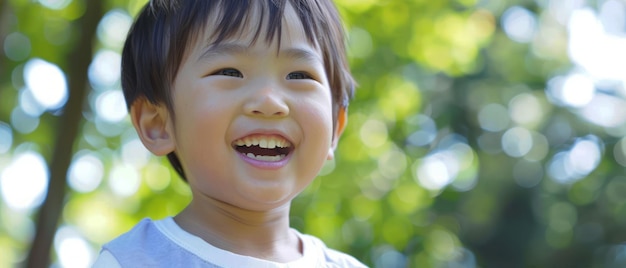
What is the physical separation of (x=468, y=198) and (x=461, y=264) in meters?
0.88

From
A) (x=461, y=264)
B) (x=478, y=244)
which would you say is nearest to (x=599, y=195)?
(x=478, y=244)

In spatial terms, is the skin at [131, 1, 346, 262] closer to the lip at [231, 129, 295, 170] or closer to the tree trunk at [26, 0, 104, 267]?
the lip at [231, 129, 295, 170]

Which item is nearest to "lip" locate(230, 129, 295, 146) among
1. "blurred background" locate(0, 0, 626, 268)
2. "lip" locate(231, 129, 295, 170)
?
"lip" locate(231, 129, 295, 170)

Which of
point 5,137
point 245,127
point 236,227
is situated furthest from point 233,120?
point 5,137

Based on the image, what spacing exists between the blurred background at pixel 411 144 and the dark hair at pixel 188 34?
6.54 ft

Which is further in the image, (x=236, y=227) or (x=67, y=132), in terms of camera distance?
(x=67, y=132)

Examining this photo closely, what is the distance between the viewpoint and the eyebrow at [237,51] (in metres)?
2.18

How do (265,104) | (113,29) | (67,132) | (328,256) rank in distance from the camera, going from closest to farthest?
(265,104) → (328,256) → (67,132) → (113,29)

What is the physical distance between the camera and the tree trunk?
4914 millimetres

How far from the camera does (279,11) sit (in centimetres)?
224

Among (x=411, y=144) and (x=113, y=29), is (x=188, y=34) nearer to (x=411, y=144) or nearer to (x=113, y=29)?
(x=113, y=29)

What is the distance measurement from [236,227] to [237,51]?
44 cm

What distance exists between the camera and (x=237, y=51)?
86.0 inches

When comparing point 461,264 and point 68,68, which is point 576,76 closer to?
point 461,264
